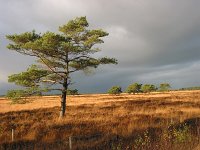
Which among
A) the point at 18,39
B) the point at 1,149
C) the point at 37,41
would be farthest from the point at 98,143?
the point at 18,39

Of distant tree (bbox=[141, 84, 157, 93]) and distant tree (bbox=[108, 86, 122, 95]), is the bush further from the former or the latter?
distant tree (bbox=[141, 84, 157, 93])

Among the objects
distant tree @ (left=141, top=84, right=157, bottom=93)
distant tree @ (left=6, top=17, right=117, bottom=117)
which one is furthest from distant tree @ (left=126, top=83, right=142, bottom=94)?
distant tree @ (left=6, top=17, right=117, bottom=117)

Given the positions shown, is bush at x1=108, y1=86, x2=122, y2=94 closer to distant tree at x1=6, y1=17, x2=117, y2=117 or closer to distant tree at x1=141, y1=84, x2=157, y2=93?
distant tree at x1=141, y1=84, x2=157, y2=93

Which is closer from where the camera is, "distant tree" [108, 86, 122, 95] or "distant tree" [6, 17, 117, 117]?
"distant tree" [6, 17, 117, 117]

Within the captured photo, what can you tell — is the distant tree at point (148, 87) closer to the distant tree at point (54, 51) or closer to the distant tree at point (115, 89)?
the distant tree at point (115, 89)

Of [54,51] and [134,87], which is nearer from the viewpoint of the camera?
[54,51]

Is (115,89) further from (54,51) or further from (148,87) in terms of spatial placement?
(54,51)

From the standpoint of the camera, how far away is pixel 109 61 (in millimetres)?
27469

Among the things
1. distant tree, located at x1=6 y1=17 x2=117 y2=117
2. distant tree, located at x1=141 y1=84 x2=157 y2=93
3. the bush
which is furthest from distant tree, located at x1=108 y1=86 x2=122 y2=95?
distant tree, located at x1=6 y1=17 x2=117 y2=117

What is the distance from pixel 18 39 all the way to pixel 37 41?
2178 mm

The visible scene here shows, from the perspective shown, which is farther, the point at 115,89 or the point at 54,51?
the point at 115,89

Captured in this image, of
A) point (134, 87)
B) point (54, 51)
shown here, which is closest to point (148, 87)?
point (134, 87)

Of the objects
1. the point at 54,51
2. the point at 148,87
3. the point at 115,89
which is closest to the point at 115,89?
the point at 115,89

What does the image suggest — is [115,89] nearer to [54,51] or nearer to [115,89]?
[115,89]
